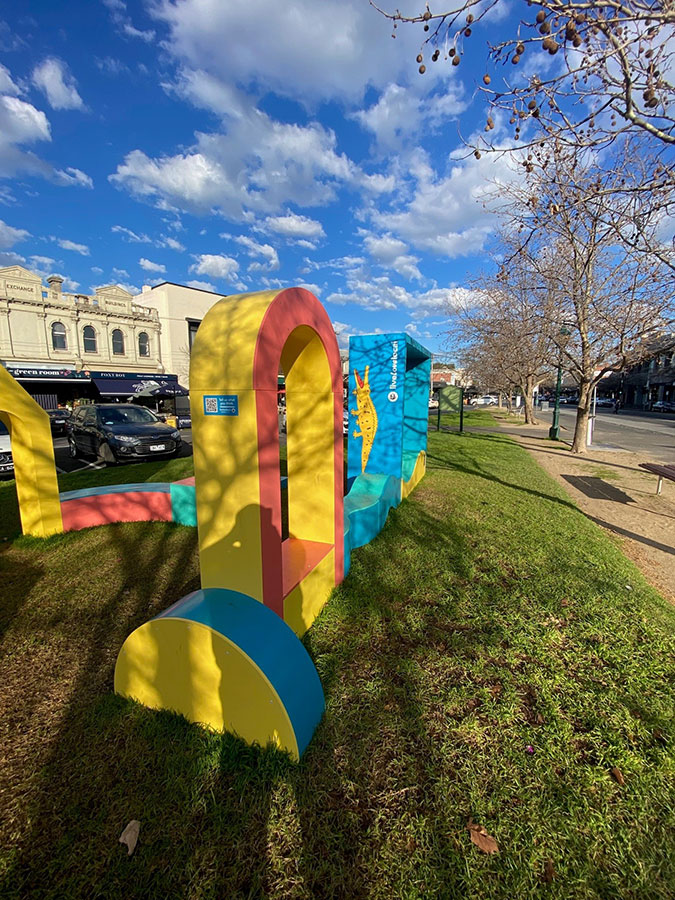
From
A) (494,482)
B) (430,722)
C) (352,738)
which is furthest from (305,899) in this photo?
(494,482)

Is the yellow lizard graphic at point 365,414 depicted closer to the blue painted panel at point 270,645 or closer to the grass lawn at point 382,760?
the grass lawn at point 382,760

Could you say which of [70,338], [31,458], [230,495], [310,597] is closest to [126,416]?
[31,458]

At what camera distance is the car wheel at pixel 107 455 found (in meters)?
11.1

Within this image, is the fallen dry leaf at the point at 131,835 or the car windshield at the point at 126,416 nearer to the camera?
the fallen dry leaf at the point at 131,835

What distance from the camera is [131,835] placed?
73.5 inches

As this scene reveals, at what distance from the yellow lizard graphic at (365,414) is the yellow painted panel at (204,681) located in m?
5.25

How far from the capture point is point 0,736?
2479mm

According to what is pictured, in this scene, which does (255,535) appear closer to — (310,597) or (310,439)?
(310,597)

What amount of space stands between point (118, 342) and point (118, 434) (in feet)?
81.7

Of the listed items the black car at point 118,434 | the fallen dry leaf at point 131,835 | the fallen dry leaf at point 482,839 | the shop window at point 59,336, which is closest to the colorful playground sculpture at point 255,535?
the fallen dry leaf at point 131,835

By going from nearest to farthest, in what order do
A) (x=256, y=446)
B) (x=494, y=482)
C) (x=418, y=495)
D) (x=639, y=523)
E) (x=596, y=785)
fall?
(x=596, y=785) < (x=256, y=446) < (x=639, y=523) < (x=418, y=495) < (x=494, y=482)

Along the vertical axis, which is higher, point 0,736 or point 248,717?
point 248,717

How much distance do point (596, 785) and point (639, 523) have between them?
614cm

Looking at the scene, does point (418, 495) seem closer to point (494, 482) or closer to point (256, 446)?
point (494, 482)
